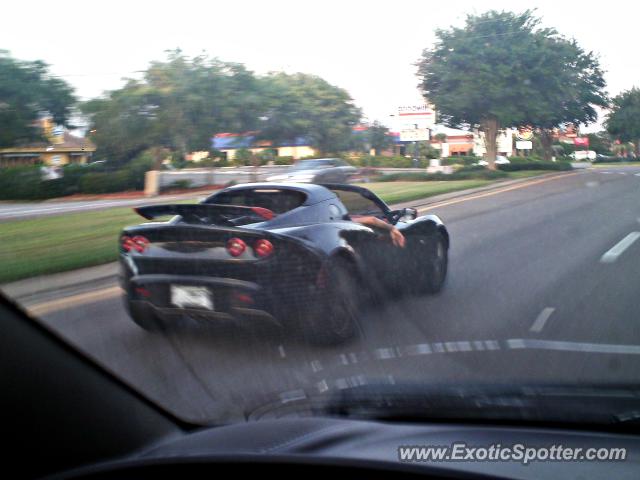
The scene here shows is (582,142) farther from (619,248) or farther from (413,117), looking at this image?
(619,248)

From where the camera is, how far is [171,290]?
6.02 m

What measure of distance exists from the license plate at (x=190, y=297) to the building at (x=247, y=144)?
6456 millimetres

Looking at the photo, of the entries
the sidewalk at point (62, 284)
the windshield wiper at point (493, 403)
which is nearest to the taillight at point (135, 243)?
the sidewalk at point (62, 284)

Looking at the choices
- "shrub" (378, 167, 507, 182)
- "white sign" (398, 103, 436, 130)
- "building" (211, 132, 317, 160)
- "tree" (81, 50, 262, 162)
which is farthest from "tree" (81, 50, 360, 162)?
"shrub" (378, 167, 507, 182)

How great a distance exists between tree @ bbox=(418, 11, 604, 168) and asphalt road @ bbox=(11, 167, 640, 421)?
23934 millimetres

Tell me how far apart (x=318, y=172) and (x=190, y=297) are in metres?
8.00

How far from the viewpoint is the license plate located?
5895 mm

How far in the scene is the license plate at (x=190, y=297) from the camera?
5.89 m

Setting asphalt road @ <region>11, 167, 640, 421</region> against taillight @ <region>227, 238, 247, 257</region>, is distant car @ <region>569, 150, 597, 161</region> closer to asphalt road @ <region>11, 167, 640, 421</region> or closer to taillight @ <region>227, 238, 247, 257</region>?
asphalt road @ <region>11, 167, 640, 421</region>

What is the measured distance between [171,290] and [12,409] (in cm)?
308

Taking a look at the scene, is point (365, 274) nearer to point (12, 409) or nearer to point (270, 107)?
point (12, 409)

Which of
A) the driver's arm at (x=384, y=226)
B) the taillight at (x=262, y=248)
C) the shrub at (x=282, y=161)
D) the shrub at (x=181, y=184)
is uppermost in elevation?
the shrub at (x=282, y=161)

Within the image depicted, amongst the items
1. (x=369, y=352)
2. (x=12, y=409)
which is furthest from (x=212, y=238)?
(x=12, y=409)

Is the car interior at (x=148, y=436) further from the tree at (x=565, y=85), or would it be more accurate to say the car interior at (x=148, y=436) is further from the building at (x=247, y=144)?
the tree at (x=565, y=85)
